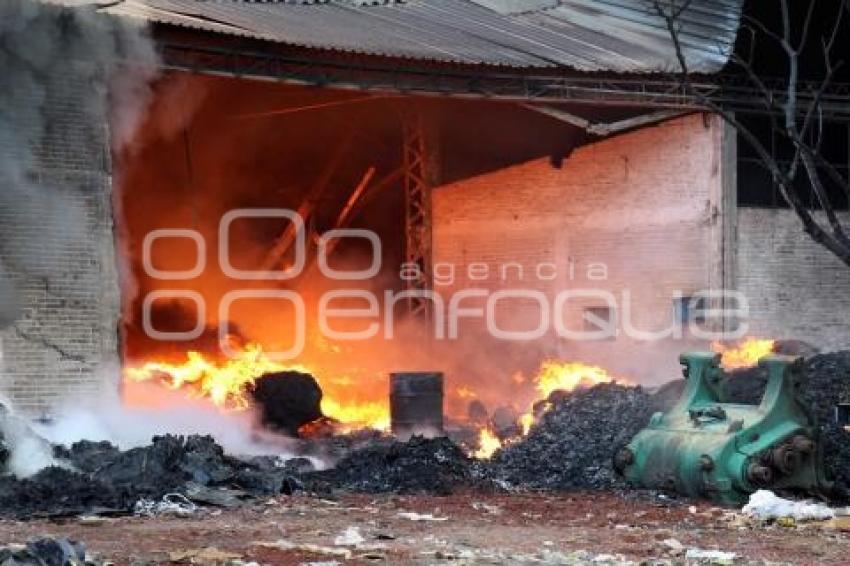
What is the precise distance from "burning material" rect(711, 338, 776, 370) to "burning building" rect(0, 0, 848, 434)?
39 cm

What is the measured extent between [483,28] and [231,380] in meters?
6.84

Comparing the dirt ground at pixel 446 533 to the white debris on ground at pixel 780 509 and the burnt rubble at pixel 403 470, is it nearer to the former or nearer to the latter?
the white debris on ground at pixel 780 509

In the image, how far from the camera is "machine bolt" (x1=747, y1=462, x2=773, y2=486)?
942 centimetres

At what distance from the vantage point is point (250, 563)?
23.4ft

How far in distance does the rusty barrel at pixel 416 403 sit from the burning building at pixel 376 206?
3.52 feet

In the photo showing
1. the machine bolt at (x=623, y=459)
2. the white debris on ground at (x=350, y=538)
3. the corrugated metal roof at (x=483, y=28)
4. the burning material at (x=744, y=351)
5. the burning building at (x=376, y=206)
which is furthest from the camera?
the burning material at (x=744, y=351)

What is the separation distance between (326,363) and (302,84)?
7.56m

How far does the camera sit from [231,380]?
53.4ft

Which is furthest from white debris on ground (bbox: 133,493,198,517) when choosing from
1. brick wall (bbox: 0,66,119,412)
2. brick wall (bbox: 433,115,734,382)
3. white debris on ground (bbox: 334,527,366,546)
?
brick wall (bbox: 433,115,734,382)

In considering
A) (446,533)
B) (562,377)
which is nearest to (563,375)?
(562,377)

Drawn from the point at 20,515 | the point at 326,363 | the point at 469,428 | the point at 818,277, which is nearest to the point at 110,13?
the point at 20,515

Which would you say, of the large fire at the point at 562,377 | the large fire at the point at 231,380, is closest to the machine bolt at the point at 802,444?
the large fire at the point at 562,377

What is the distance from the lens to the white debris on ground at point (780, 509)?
29.7 feet

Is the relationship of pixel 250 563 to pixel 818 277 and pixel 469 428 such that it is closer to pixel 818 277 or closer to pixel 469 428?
pixel 469 428
